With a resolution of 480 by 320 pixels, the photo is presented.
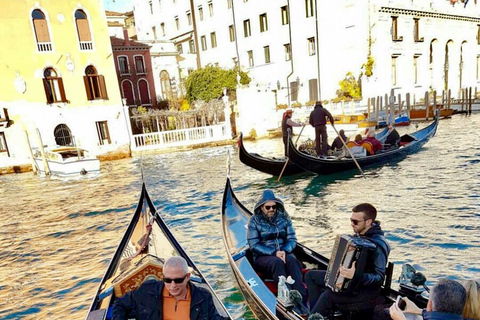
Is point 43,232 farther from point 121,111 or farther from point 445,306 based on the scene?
point 121,111

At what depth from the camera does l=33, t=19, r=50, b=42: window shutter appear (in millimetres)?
11812

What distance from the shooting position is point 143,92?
18.8 metres

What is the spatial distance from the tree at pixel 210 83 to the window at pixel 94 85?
6.34m

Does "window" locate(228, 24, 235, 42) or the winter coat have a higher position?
"window" locate(228, 24, 235, 42)

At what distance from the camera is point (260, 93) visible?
14.4 m

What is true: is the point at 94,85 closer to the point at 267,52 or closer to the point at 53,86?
the point at 53,86

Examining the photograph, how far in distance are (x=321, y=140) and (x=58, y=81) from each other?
32.8 feet

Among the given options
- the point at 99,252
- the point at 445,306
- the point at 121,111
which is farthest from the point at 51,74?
the point at 445,306

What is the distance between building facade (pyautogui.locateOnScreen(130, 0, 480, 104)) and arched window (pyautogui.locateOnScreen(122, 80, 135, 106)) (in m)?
4.81

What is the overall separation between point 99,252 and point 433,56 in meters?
20.1

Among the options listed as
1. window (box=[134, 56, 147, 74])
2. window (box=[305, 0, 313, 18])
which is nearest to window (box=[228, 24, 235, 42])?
window (box=[305, 0, 313, 18])

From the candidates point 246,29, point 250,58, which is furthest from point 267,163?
point 246,29

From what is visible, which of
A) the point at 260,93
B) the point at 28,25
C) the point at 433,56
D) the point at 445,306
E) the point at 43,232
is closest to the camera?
the point at 445,306

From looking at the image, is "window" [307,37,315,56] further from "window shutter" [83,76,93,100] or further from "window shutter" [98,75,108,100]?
Answer: "window shutter" [83,76,93,100]
